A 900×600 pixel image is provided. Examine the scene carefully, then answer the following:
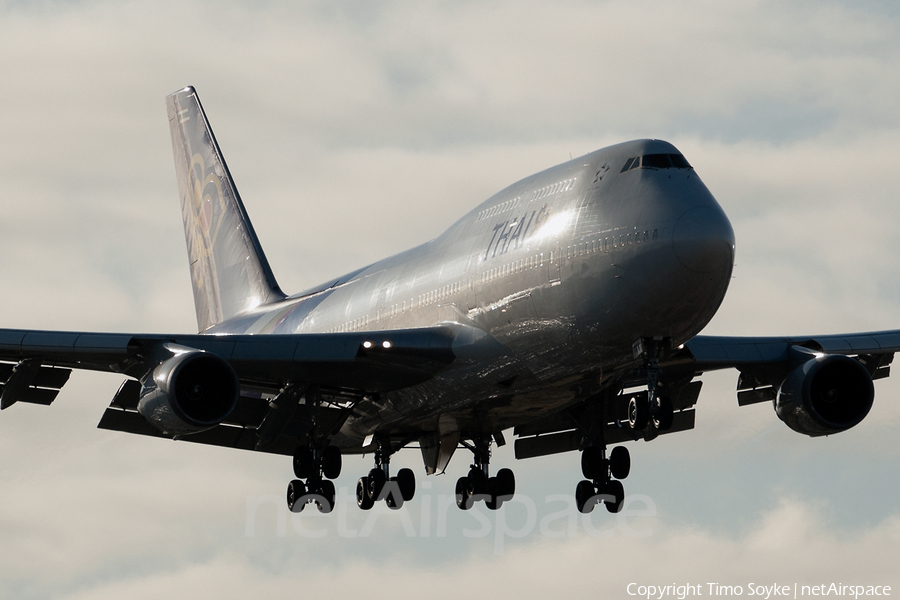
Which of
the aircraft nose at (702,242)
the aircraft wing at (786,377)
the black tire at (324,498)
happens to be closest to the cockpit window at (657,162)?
the aircraft nose at (702,242)

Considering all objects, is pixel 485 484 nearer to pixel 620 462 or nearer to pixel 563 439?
pixel 563 439

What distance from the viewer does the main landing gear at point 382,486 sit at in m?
38.9

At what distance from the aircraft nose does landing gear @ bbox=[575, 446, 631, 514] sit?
448 inches

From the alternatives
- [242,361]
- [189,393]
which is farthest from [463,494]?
[189,393]

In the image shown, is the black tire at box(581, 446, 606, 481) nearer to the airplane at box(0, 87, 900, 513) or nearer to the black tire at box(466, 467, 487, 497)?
the airplane at box(0, 87, 900, 513)

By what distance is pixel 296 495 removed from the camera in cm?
3688

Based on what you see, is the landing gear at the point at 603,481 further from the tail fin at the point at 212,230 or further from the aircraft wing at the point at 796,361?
the tail fin at the point at 212,230

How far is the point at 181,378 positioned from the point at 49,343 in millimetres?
3186

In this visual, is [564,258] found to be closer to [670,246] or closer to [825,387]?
[670,246]

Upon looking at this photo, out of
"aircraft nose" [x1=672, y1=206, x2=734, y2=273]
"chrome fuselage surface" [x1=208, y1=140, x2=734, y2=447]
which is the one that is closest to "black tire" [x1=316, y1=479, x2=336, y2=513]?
"chrome fuselage surface" [x1=208, y1=140, x2=734, y2=447]

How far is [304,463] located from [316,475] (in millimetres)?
476

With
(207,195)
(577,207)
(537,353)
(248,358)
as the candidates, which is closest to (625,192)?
(577,207)

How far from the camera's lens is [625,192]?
27.8 m

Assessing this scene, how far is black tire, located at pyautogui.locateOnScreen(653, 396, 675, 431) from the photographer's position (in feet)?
91.2
